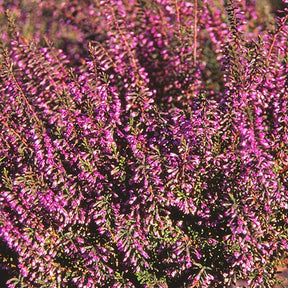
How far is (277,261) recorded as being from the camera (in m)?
4.20

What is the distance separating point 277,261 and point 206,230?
0.95m

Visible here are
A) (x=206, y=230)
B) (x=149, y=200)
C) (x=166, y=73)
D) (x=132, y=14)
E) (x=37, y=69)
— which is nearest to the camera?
(x=149, y=200)

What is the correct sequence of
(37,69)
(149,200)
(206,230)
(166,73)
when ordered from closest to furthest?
1. (149,200)
2. (206,230)
3. (37,69)
4. (166,73)

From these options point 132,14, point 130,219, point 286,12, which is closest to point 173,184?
point 130,219

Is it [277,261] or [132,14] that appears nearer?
[277,261]

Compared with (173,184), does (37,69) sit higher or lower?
higher

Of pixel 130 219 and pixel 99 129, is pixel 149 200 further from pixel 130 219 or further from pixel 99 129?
pixel 99 129

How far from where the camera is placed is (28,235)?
3.56m

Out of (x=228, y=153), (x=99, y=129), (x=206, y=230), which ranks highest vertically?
(x=99, y=129)

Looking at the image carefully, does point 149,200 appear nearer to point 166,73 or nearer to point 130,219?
point 130,219

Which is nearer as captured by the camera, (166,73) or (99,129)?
(99,129)

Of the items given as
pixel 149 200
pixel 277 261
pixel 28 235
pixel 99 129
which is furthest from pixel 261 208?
pixel 28 235

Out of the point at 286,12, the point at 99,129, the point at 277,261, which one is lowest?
the point at 277,261

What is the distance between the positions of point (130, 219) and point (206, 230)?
1.10 meters
